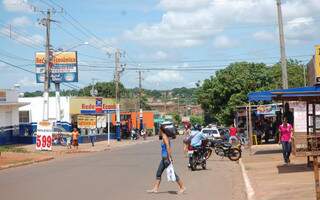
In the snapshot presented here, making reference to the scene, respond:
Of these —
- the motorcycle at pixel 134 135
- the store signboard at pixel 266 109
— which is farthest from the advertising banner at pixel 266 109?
the motorcycle at pixel 134 135

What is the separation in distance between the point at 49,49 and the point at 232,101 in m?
24.7

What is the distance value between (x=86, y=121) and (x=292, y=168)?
35.1 metres

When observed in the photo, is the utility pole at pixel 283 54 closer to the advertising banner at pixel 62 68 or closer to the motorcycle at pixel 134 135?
the advertising banner at pixel 62 68

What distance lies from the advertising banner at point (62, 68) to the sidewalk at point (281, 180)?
43708mm

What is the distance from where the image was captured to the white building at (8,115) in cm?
5038

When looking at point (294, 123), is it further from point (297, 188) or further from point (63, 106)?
point (63, 106)

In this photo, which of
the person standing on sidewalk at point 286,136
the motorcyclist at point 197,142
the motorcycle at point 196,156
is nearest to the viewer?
the person standing on sidewalk at point 286,136

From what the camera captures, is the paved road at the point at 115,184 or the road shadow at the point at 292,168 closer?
the paved road at the point at 115,184

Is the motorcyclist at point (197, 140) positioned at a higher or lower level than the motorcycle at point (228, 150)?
higher

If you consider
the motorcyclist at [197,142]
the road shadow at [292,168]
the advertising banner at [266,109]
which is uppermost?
the advertising banner at [266,109]

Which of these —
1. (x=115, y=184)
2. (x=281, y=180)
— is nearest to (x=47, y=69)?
(x=115, y=184)

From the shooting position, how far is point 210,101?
68.7 m

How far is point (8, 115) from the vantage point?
52062mm

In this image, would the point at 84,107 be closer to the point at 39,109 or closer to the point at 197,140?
the point at 39,109
